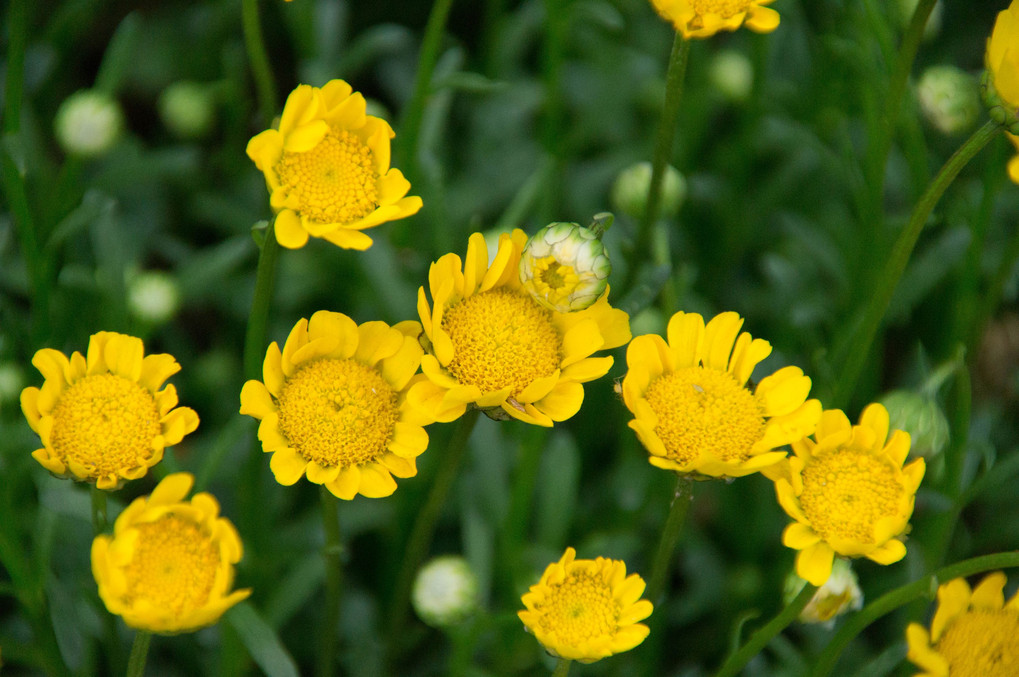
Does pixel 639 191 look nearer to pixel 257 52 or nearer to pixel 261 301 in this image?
pixel 257 52

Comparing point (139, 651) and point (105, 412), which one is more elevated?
point (105, 412)

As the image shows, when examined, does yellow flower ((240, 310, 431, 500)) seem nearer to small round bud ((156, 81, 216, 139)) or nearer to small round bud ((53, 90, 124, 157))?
small round bud ((53, 90, 124, 157))

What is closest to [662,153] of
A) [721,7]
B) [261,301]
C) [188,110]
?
[721,7]

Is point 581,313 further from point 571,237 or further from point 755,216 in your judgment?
point 755,216

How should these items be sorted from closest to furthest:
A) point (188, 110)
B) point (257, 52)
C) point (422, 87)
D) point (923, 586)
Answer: point (923, 586), point (257, 52), point (422, 87), point (188, 110)

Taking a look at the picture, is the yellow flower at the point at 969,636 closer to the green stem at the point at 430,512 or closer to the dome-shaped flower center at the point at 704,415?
the dome-shaped flower center at the point at 704,415

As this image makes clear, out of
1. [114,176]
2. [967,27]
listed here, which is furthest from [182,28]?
[967,27]

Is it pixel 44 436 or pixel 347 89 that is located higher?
pixel 347 89
